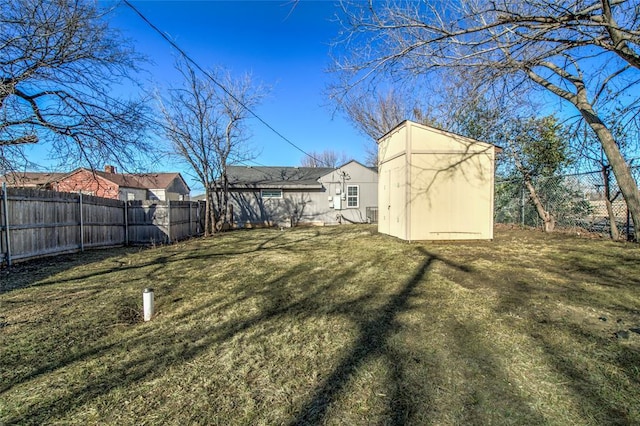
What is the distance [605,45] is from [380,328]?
A: 4.86m

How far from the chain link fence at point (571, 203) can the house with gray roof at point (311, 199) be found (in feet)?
24.5

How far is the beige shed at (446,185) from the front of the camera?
28.2 feet

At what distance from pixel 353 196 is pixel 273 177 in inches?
195

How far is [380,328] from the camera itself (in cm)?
328

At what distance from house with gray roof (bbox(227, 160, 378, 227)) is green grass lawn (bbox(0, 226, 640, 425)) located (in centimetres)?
1203

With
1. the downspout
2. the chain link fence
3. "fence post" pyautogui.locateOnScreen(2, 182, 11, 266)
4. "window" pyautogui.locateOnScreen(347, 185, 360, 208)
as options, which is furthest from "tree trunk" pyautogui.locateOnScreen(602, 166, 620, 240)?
"fence post" pyautogui.locateOnScreen(2, 182, 11, 266)

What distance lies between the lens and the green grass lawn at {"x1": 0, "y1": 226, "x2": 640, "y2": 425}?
204 cm

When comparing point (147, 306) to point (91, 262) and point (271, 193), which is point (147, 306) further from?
point (271, 193)

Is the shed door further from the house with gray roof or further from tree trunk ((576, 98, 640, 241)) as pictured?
the house with gray roof

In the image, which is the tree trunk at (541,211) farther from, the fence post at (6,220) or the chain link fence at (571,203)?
the fence post at (6,220)

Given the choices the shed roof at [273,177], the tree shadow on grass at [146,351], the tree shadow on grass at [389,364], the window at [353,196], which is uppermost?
the shed roof at [273,177]

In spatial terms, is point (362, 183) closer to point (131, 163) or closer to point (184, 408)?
point (131, 163)

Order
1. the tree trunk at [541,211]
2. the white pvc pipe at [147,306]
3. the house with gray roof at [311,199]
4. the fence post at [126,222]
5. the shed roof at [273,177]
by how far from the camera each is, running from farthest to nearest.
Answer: the house with gray roof at [311,199] < the shed roof at [273,177] < the fence post at [126,222] < the tree trunk at [541,211] < the white pvc pipe at [147,306]

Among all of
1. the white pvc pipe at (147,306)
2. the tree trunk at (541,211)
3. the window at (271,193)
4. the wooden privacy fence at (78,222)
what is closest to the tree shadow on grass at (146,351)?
the white pvc pipe at (147,306)
